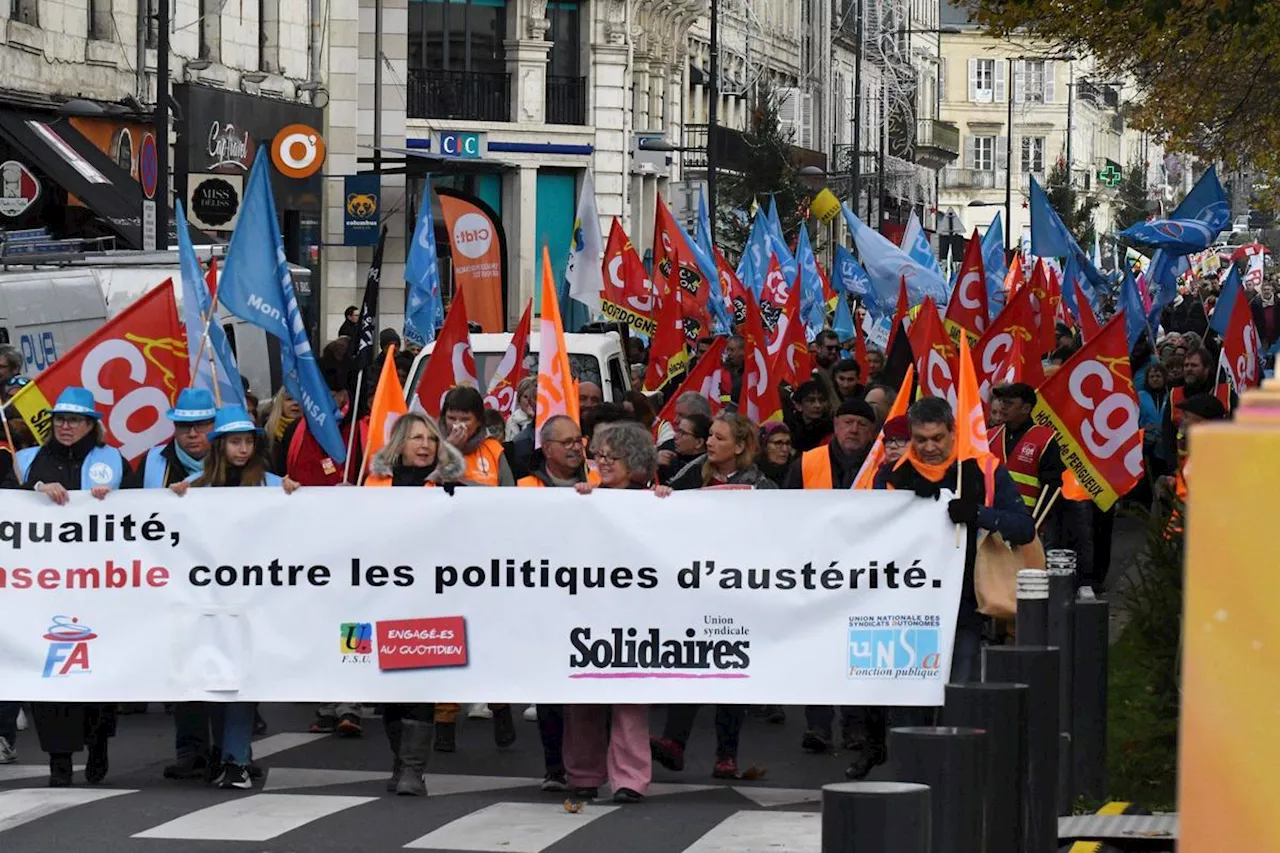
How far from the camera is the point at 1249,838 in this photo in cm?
235

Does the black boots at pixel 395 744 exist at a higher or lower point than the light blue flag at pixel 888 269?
lower

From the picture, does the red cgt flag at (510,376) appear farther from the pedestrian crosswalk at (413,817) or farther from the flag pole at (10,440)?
the pedestrian crosswalk at (413,817)

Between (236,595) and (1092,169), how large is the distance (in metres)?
130

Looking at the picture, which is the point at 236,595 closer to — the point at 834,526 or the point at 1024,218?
the point at 834,526

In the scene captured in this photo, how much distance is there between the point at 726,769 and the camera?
10.5 meters

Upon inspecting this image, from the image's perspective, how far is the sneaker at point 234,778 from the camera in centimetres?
1002

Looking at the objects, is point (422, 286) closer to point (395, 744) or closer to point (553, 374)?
point (553, 374)

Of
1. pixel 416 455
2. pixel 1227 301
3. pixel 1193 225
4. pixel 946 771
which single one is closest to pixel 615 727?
pixel 416 455

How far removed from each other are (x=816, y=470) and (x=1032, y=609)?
2.91 m

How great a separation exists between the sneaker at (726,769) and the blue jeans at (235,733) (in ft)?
6.24

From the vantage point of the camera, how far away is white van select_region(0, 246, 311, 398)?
62.6 ft

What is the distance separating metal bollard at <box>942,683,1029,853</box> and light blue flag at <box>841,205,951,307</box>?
22019 mm

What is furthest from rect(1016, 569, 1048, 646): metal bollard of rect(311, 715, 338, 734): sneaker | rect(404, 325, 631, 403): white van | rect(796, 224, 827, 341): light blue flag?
rect(796, 224, 827, 341): light blue flag

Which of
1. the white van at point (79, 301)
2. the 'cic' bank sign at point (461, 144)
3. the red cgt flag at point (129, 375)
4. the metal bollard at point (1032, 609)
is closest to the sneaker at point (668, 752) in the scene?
the metal bollard at point (1032, 609)
